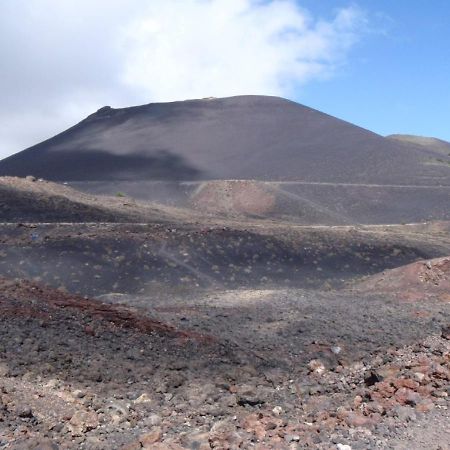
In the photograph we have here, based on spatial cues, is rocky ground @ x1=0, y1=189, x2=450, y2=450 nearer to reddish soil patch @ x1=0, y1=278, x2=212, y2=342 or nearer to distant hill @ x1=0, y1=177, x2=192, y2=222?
reddish soil patch @ x1=0, y1=278, x2=212, y2=342

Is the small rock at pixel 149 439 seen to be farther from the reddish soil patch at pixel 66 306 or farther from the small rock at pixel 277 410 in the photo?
the reddish soil patch at pixel 66 306

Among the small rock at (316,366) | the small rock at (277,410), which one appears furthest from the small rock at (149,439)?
the small rock at (316,366)

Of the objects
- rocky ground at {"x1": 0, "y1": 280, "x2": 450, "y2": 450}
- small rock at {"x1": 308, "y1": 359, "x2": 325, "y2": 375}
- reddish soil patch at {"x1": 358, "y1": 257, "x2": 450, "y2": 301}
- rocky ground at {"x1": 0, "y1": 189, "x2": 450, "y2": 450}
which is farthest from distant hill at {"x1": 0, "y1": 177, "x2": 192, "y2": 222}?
small rock at {"x1": 308, "y1": 359, "x2": 325, "y2": 375}

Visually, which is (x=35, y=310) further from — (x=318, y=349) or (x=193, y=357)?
(x=318, y=349)

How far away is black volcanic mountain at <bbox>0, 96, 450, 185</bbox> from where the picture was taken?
51625 mm

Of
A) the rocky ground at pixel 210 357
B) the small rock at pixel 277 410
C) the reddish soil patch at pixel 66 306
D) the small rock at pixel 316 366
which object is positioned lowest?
the small rock at pixel 316 366

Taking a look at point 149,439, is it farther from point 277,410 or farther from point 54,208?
point 54,208

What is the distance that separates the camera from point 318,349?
10.5 meters

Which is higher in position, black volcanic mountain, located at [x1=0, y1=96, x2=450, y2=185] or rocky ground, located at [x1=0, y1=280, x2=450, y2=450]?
black volcanic mountain, located at [x1=0, y1=96, x2=450, y2=185]

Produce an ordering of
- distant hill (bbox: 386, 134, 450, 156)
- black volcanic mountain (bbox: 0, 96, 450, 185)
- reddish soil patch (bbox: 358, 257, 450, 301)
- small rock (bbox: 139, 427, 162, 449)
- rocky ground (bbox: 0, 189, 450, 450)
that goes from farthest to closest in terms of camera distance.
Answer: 1. distant hill (bbox: 386, 134, 450, 156)
2. black volcanic mountain (bbox: 0, 96, 450, 185)
3. reddish soil patch (bbox: 358, 257, 450, 301)
4. rocky ground (bbox: 0, 189, 450, 450)
5. small rock (bbox: 139, 427, 162, 449)

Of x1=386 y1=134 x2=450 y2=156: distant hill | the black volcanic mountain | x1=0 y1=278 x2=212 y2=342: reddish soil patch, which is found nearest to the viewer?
x1=0 y1=278 x2=212 y2=342: reddish soil patch

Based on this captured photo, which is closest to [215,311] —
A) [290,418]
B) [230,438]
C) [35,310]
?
[35,310]

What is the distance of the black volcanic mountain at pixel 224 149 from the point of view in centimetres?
5162

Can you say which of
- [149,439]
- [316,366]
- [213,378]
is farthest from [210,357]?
[149,439]
